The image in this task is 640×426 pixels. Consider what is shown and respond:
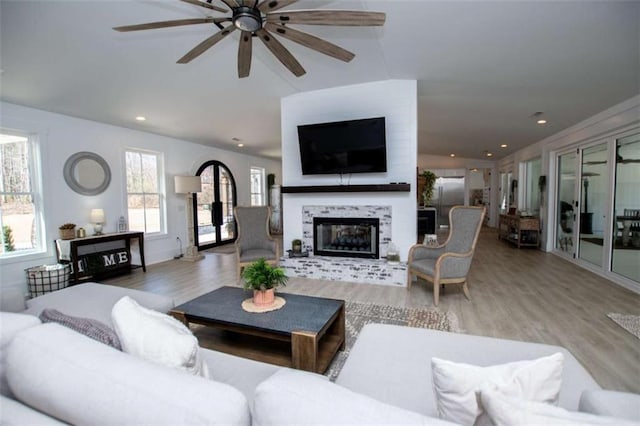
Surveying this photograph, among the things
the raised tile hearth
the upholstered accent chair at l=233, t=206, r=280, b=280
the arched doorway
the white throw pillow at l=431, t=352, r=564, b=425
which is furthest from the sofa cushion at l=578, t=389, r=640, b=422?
the arched doorway

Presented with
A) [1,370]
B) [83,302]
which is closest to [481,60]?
[1,370]

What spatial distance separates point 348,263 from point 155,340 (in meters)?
3.35

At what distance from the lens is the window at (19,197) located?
403 centimetres

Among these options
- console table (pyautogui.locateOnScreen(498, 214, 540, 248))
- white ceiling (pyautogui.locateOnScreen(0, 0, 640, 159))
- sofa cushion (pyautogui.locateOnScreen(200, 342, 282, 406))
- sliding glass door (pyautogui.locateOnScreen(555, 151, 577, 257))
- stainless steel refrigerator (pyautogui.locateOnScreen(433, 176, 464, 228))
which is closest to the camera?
sofa cushion (pyautogui.locateOnScreen(200, 342, 282, 406))

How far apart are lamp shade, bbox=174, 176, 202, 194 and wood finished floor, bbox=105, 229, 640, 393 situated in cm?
152

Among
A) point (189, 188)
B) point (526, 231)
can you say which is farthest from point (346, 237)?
point (526, 231)

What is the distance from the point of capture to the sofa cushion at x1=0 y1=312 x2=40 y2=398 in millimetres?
1025

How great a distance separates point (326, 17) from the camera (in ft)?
5.96

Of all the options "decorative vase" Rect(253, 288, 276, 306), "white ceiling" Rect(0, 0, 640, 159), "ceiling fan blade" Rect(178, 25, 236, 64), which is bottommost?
"decorative vase" Rect(253, 288, 276, 306)

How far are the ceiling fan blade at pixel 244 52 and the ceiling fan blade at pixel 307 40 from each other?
0.49ft

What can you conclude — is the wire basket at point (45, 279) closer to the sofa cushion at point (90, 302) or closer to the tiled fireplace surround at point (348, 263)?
the sofa cushion at point (90, 302)

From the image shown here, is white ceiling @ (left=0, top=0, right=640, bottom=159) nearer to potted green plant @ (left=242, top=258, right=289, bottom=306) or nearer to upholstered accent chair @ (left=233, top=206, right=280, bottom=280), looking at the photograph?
upholstered accent chair @ (left=233, top=206, right=280, bottom=280)

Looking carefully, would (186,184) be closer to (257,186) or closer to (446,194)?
(257,186)

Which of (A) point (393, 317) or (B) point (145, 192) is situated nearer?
(A) point (393, 317)
